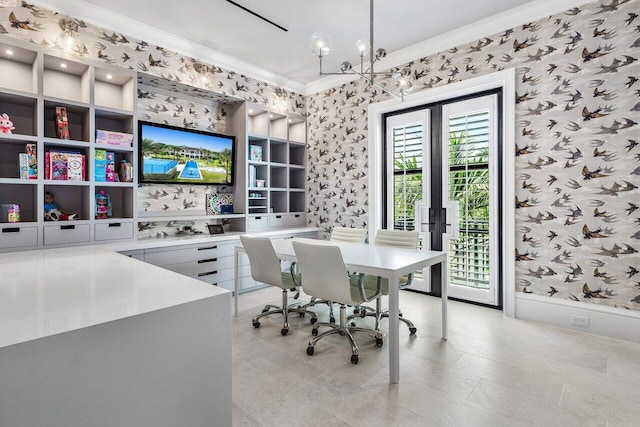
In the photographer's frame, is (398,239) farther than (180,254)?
No

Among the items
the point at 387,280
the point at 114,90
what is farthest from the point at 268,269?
the point at 114,90

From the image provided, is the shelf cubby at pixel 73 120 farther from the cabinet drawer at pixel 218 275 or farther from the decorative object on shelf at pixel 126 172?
the cabinet drawer at pixel 218 275

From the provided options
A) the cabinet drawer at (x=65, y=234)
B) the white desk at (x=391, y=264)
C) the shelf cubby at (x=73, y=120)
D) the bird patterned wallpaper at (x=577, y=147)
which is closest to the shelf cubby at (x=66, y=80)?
the shelf cubby at (x=73, y=120)

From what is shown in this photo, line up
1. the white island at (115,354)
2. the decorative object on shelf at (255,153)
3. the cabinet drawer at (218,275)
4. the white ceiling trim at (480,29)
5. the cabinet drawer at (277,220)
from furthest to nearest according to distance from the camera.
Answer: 1. the cabinet drawer at (277,220)
2. the decorative object on shelf at (255,153)
3. the cabinet drawer at (218,275)
4. the white ceiling trim at (480,29)
5. the white island at (115,354)

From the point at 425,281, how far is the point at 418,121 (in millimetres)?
1949

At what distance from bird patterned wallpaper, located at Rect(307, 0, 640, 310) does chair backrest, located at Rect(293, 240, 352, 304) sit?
1970 mm

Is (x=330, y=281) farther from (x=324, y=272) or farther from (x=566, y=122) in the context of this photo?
(x=566, y=122)

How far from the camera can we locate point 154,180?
12.5 ft

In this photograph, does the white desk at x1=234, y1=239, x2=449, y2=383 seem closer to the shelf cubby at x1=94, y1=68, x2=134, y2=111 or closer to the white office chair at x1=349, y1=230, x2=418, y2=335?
the white office chair at x1=349, y1=230, x2=418, y2=335

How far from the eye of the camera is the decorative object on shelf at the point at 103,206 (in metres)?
3.26

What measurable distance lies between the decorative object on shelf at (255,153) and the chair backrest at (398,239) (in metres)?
2.15

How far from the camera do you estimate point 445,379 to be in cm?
212

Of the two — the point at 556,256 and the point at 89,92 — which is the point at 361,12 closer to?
the point at 89,92

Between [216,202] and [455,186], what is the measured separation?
118 inches
